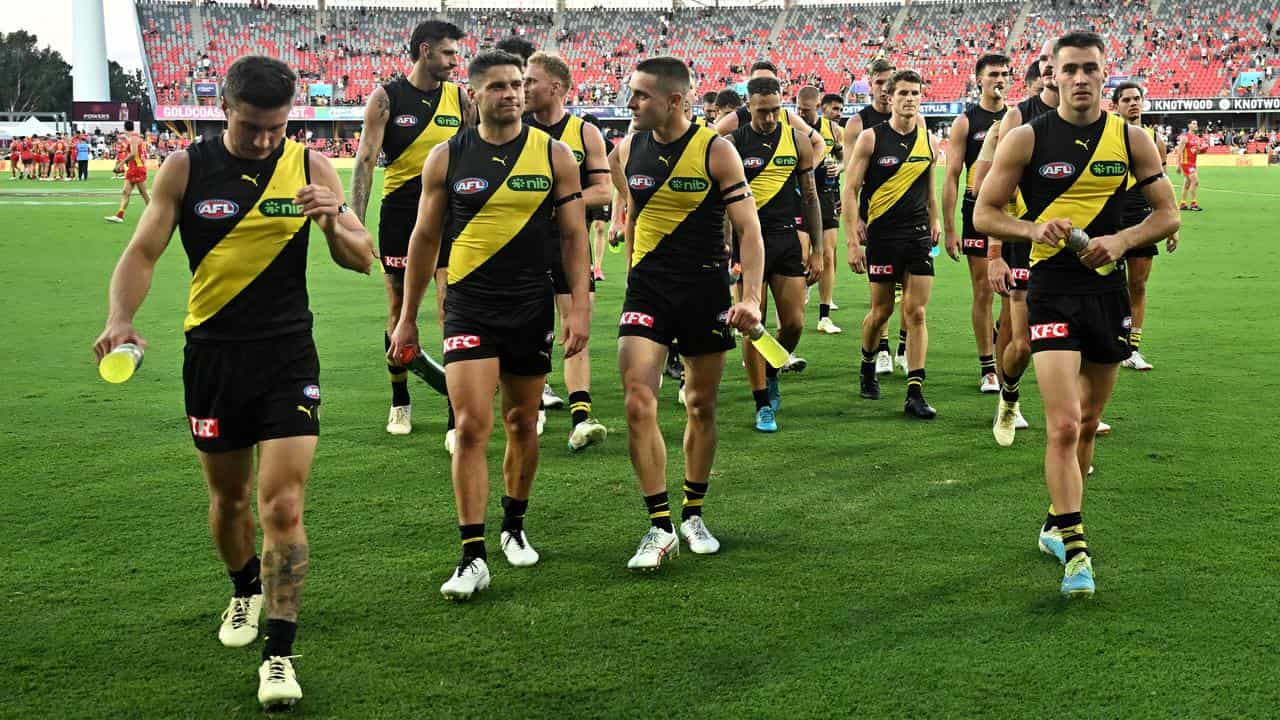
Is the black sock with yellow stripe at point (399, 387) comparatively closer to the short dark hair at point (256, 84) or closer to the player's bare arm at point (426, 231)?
the player's bare arm at point (426, 231)

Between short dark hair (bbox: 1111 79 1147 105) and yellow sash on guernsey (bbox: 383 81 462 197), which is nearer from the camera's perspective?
yellow sash on guernsey (bbox: 383 81 462 197)

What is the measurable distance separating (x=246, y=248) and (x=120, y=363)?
29.9 inches

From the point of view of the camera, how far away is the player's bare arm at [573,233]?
5.63 metres

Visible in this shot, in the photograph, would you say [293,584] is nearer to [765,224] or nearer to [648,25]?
[765,224]

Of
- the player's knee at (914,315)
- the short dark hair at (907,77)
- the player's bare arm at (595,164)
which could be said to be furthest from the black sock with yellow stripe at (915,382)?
the player's bare arm at (595,164)

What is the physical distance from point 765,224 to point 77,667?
5.64m

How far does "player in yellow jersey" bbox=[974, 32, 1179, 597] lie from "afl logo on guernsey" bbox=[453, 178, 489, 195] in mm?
2244

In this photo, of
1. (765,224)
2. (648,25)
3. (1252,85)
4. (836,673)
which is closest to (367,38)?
(648,25)

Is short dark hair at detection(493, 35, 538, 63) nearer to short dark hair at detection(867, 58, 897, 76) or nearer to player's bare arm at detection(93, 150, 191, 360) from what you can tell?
short dark hair at detection(867, 58, 897, 76)

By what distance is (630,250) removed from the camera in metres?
6.53

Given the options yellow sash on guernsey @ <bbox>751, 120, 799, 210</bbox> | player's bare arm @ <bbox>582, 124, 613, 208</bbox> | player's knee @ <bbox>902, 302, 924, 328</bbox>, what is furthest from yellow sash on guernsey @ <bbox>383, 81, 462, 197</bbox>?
player's knee @ <bbox>902, 302, 924, 328</bbox>

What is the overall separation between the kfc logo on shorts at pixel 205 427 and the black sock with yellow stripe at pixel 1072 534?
350 centimetres

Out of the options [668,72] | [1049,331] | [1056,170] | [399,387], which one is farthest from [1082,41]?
[399,387]

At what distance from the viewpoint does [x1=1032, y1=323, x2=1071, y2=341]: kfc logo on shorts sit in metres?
5.50
